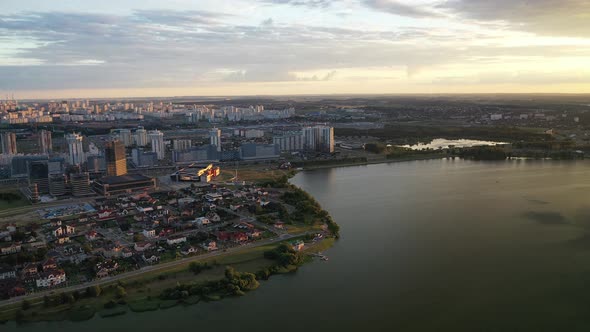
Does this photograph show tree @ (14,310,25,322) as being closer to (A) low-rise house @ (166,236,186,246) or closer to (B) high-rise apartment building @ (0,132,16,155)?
(A) low-rise house @ (166,236,186,246)

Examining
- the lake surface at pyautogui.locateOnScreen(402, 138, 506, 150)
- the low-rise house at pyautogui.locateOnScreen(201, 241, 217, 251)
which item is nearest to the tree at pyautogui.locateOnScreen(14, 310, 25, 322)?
the low-rise house at pyautogui.locateOnScreen(201, 241, 217, 251)

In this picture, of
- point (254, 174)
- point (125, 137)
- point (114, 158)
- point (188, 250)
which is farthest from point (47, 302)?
point (125, 137)

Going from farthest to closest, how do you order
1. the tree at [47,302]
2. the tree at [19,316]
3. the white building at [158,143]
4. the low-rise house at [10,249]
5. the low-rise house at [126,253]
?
the white building at [158,143], the low-rise house at [10,249], the low-rise house at [126,253], the tree at [47,302], the tree at [19,316]

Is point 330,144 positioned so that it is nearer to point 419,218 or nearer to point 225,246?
point 419,218

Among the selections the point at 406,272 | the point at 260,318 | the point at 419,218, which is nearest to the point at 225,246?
the point at 260,318

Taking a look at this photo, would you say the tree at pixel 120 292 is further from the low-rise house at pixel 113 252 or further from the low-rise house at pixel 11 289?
the low-rise house at pixel 113 252

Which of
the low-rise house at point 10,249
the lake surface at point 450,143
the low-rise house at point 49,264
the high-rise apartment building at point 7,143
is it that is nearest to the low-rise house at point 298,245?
the low-rise house at point 49,264

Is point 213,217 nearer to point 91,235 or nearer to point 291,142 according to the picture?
point 91,235
